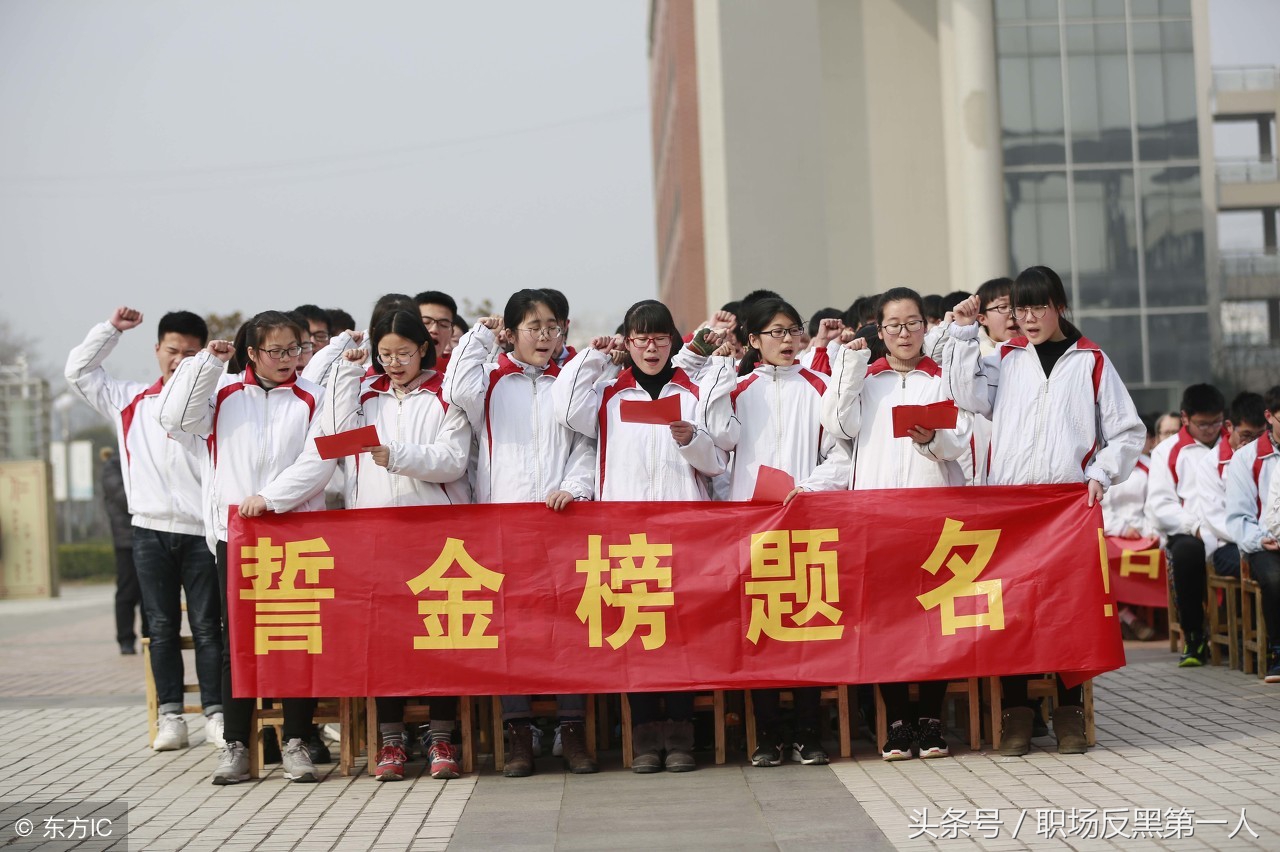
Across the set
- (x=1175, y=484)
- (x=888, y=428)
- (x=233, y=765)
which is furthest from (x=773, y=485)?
(x=1175, y=484)

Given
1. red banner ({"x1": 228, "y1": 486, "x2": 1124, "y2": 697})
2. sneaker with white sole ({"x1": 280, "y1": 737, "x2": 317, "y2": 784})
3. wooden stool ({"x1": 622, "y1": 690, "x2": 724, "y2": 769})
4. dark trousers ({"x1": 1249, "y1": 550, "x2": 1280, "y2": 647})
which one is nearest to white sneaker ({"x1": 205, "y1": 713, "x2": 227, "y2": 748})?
sneaker with white sole ({"x1": 280, "y1": 737, "x2": 317, "y2": 784})

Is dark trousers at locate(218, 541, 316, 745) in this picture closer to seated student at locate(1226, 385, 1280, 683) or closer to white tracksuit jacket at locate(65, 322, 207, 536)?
white tracksuit jacket at locate(65, 322, 207, 536)

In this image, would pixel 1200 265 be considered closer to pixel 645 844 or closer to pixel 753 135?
pixel 753 135

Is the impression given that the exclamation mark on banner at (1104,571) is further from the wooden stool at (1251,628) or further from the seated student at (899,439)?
the wooden stool at (1251,628)

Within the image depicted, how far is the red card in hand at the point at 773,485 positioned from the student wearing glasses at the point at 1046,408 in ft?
2.87

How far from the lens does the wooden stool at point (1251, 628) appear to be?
9414 mm

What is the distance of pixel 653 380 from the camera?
7164mm

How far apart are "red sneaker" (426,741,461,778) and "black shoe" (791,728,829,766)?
1.61 metres

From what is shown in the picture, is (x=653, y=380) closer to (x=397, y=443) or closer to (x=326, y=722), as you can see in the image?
(x=397, y=443)

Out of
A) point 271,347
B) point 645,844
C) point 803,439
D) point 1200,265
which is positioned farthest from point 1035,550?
point 1200,265

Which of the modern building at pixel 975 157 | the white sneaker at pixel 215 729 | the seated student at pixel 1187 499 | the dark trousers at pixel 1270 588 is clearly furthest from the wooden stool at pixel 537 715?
the modern building at pixel 975 157

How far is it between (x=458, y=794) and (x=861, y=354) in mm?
2689

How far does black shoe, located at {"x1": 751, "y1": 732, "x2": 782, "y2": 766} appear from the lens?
6977mm

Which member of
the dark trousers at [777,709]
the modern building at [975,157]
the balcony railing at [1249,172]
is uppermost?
the balcony railing at [1249,172]
